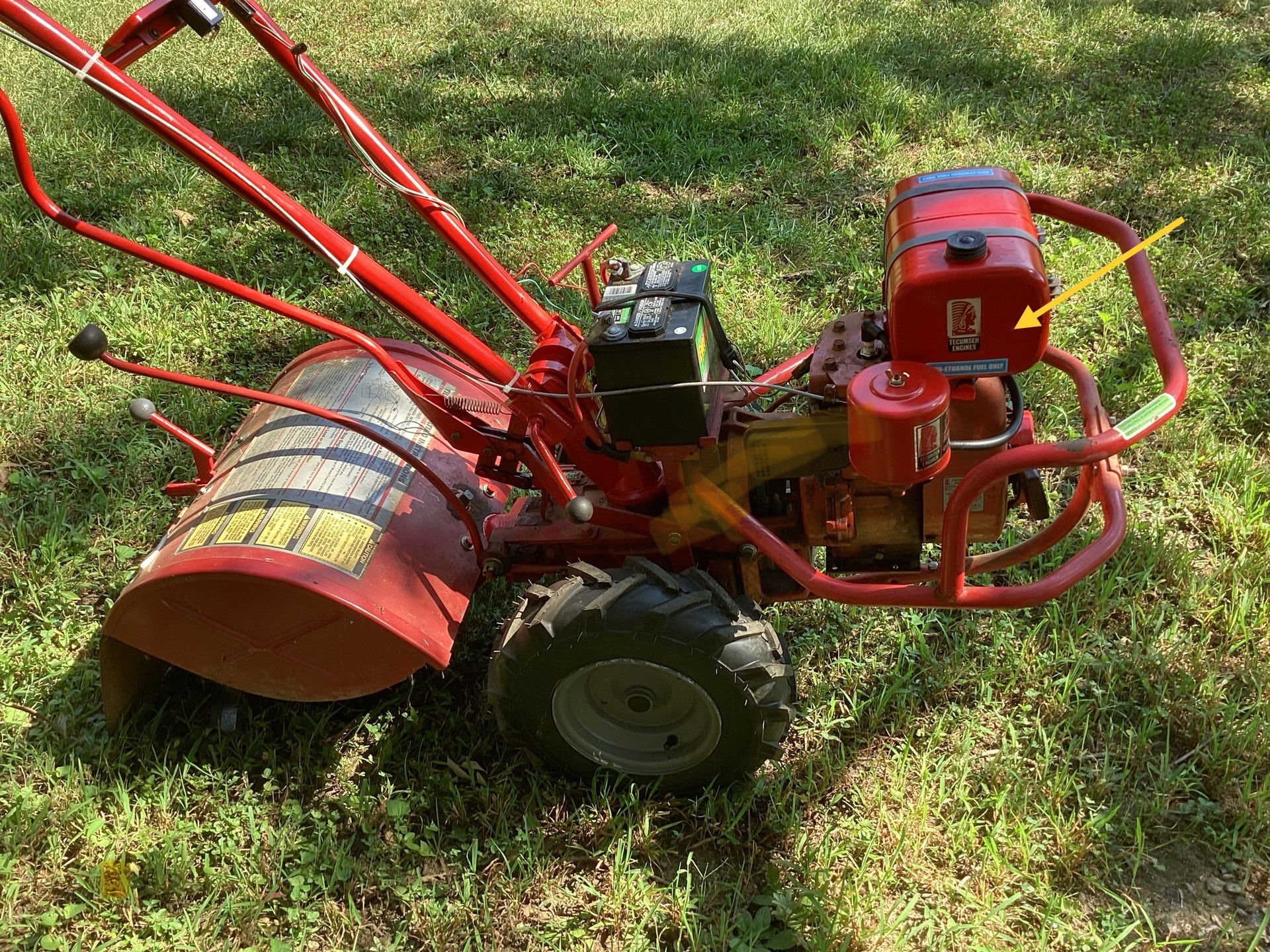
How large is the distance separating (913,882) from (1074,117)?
4.17 metres

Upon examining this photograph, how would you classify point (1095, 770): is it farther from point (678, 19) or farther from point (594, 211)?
point (678, 19)

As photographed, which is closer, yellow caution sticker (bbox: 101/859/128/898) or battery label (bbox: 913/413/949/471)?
battery label (bbox: 913/413/949/471)

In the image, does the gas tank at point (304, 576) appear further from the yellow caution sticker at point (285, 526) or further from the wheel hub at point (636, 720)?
the wheel hub at point (636, 720)

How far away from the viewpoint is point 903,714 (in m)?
2.71

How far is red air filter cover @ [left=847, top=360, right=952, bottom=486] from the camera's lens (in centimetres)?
191

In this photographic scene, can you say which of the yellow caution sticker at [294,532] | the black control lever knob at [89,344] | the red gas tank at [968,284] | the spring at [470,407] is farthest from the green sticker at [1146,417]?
the black control lever knob at [89,344]

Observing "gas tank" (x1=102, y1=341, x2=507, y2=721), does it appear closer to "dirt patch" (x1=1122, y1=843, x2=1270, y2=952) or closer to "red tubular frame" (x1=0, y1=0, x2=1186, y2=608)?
"red tubular frame" (x1=0, y1=0, x2=1186, y2=608)

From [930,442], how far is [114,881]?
6.86 feet

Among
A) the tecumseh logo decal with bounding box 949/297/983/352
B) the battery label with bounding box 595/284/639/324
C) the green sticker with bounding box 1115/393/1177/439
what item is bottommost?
the green sticker with bounding box 1115/393/1177/439

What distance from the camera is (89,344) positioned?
219cm

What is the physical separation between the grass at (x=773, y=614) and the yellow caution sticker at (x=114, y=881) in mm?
22

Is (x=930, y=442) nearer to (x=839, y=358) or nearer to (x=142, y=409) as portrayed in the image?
(x=839, y=358)

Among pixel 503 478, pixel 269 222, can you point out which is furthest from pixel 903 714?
pixel 269 222

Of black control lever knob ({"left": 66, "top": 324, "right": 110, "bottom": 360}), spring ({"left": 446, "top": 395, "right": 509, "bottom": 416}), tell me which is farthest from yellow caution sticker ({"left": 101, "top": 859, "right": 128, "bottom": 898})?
spring ({"left": 446, "top": 395, "right": 509, "bottom": 416})
